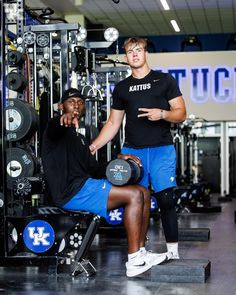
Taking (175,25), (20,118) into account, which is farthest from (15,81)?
(175,25)

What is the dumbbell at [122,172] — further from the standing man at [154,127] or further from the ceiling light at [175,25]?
the ceiling light at [175,25]

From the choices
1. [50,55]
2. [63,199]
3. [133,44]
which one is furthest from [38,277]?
[50,55]

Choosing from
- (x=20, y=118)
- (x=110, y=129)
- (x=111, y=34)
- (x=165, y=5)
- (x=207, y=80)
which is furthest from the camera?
(x=207, y=80)

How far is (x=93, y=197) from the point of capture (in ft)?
12.5

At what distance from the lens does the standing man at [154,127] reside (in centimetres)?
396

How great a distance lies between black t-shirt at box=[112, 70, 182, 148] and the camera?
398 cm

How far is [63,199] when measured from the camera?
384 centimetres

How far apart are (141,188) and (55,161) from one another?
52 cm

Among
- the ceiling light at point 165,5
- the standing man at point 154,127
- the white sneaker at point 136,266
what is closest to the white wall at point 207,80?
the ceiling light at point 165,5

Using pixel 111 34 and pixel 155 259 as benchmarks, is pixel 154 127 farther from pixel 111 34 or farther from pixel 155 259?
pixel 111 34

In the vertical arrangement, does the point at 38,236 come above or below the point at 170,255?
above

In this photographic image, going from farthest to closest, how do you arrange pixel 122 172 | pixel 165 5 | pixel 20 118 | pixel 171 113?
pixel 165 5, pixel 20 118, pixel 171 113, pixel 122 172

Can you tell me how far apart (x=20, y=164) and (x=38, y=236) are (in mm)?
1175

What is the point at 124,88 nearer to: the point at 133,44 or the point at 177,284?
the point at 133,44
